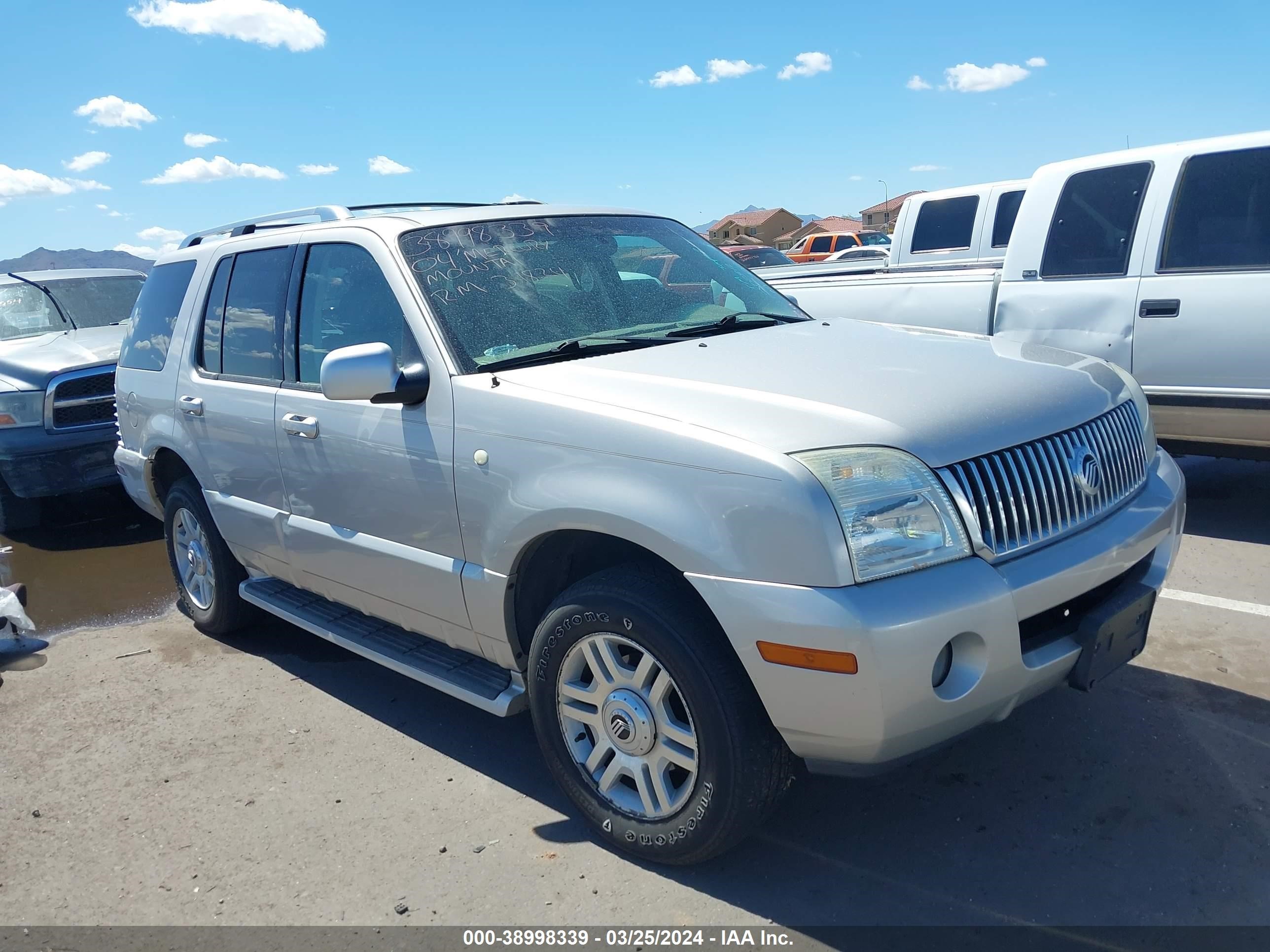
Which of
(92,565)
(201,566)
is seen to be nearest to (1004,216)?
(201,566)

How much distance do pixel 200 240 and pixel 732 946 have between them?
441 centimetres

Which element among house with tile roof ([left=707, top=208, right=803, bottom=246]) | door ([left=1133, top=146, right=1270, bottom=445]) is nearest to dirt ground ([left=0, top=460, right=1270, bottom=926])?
door ([left=1133, top=146, right=1270, bottom=445])

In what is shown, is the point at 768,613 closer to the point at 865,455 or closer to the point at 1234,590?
the point at 865,455

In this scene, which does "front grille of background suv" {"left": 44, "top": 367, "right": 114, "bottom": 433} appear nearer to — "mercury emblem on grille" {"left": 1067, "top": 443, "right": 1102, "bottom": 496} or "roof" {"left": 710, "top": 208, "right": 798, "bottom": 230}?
"mercury emblem on grille" {"left": 1067, "top": 443, "right": 1102, "bottom": 496}

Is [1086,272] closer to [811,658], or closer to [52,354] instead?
[811,658]

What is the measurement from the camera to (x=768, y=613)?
2.43m

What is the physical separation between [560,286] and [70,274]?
7.36 metres

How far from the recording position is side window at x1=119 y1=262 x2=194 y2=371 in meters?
4.99

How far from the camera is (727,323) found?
368 cm

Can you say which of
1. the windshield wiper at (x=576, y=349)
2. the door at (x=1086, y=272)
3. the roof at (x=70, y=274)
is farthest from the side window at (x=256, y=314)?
the roof at (x=70, y=274)

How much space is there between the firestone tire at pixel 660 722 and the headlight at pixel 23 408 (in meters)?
5.63

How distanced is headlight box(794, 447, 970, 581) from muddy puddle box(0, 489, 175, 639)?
177 inches

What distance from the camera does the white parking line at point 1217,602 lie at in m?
4.44

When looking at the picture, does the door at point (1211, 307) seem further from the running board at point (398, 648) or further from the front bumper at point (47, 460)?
the front bumper at point (47, 460)
